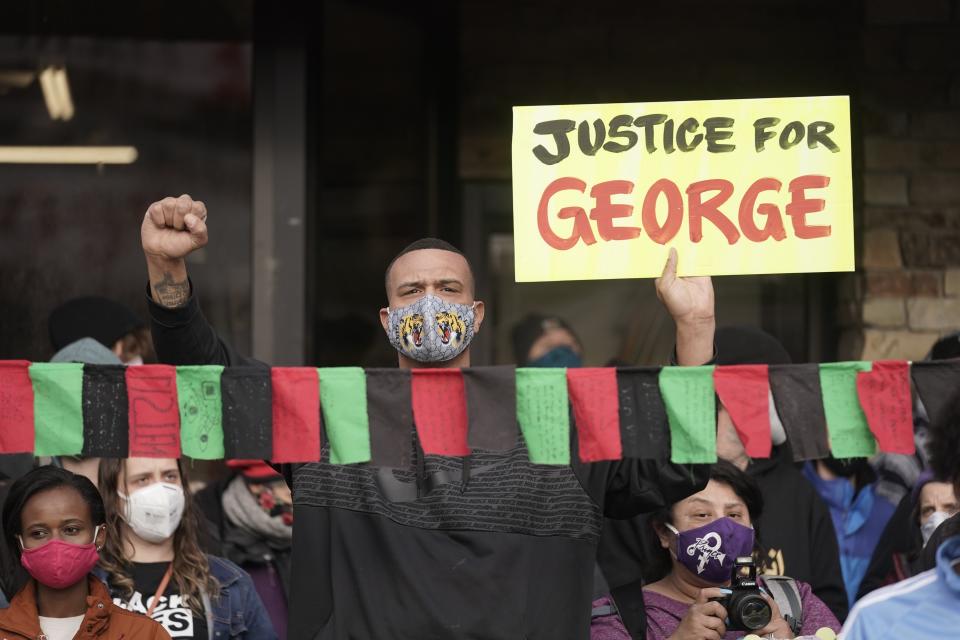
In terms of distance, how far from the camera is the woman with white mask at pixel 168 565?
4062mm

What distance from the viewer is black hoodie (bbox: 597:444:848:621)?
4223mm

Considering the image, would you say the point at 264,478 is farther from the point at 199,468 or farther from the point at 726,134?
the point at 726,134

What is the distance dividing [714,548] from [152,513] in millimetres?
1650

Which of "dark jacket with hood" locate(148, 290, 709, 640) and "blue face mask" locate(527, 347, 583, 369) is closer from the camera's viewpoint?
"dark jacket with hood" locate(148, 290, 709, 640)

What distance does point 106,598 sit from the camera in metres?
3.70

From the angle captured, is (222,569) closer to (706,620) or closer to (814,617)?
(706,620)

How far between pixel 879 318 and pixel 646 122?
3310mm

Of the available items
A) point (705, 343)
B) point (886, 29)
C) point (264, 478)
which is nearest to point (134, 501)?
point (264, 478)

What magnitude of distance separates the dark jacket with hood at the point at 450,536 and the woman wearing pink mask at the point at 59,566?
2.01 feet

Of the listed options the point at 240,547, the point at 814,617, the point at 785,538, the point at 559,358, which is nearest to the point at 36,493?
the point at 240,547

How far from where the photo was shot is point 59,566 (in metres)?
3.60

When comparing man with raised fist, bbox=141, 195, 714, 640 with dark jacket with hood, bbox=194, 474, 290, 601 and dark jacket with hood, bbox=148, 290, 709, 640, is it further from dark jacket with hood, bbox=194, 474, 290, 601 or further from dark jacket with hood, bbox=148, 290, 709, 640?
dark jacket with hood, bbox=194, 474, 290, 601

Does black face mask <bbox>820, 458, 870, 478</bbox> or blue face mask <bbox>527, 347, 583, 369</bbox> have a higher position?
blue face mask <bbox>527, 347, 583, 369</bbox>

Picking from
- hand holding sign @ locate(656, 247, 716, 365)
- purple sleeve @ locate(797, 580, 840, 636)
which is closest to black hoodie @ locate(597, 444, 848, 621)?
purple sleeve @ locate(797, 580, 840, 636)
